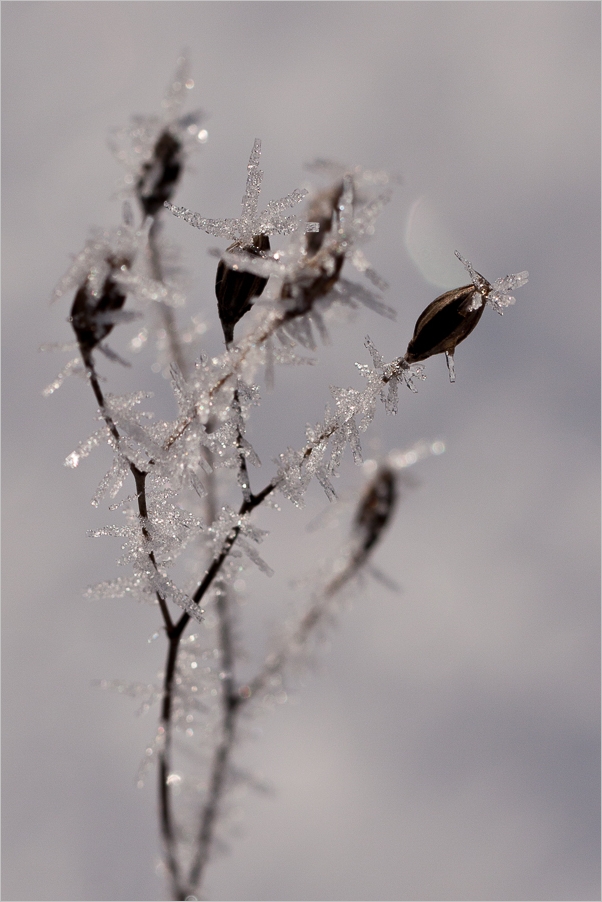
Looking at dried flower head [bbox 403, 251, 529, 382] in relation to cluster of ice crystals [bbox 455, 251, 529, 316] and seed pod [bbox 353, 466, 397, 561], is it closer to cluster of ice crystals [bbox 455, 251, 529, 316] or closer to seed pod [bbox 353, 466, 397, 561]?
cluster of ice crystals [bbox 455, 251, 529, 316]

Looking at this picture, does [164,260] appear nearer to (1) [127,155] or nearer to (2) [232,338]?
(1) [127,155]

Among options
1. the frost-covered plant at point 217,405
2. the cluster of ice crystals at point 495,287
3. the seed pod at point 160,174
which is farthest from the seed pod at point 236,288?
the cluster of ice crystals at point 495,287

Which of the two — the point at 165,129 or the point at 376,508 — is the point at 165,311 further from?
the point at 376,508

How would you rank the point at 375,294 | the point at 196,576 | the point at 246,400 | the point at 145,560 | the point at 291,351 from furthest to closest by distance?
the point at 196,576 < the point at 145,560 < the point at 246,400 < the point at 291,351 < the point at 375,294

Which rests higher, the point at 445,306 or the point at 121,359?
the point at 445,306

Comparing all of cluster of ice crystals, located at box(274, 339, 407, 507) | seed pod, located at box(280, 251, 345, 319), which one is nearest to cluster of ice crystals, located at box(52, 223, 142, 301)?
seed pod, located at box(280, 251, 345, 319)

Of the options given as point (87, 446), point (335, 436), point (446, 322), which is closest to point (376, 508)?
point (335, 436)

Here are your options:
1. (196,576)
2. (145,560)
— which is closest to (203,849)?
(196,576)

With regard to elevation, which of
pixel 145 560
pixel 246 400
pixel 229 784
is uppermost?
pixel 246 400

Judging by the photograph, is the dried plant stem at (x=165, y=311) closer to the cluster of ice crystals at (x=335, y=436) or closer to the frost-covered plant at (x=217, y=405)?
the frost-covered plant at (x=217, y=405)
